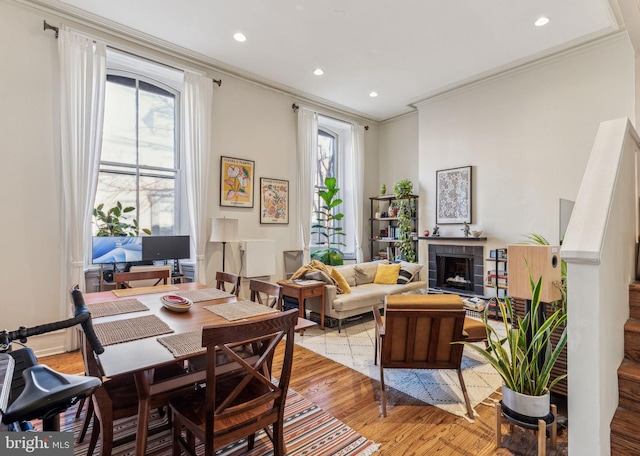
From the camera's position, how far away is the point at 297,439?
2051 millimetres

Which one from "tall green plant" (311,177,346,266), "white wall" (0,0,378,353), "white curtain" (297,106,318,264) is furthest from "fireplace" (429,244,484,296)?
"white wall" (0,0,378,353)

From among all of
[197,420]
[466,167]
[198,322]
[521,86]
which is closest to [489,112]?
[521,86]

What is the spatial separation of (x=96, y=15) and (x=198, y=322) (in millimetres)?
3766

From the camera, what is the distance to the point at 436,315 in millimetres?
2275

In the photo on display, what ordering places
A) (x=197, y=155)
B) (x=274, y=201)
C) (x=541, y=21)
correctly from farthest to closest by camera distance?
(x=274, y=201) < (x=197, y=155) < (x=541, y=21)

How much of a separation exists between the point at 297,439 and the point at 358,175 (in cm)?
526

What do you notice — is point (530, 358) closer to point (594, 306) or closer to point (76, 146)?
point (594, 306)

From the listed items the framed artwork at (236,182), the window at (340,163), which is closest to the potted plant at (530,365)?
the framed artwork at (236,182)

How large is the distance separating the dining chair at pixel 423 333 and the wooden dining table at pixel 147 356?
0.77 metres

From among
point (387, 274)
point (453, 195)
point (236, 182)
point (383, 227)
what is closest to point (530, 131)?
point (453, 195)

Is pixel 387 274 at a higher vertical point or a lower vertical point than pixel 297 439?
higher

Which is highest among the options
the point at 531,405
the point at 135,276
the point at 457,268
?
the point at 135,276

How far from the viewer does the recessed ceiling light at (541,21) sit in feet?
11.9

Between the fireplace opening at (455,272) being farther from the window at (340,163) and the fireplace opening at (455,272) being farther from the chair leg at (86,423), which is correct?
the chair leg at (86,423)
